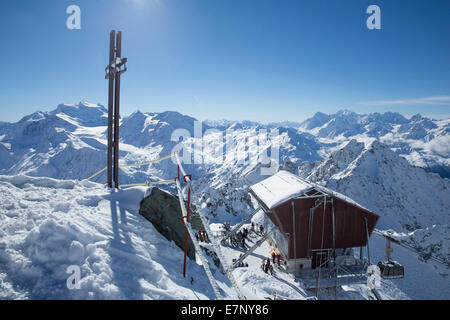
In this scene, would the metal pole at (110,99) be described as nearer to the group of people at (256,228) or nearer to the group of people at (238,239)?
the group of people at (238,239)

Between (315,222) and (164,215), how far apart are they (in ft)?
40.5

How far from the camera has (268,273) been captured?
1903 cm

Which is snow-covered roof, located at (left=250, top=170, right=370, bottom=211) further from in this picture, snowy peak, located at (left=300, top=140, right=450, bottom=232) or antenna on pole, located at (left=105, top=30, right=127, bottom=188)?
snowy peak, located at (left=300, top=140, right=450, bottom=232)

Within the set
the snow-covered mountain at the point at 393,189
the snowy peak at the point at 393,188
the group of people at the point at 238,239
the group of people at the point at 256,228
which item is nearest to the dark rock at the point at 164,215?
the group of people at the point at 238,239

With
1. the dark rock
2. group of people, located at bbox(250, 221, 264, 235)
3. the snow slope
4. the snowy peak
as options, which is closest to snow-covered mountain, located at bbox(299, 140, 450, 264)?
the snowy peak

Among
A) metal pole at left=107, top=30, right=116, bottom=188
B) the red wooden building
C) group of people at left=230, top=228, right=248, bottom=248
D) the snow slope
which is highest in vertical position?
metal pole at left=107, top=30, right=116, bottom=188

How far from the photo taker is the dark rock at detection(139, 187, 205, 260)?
36.9ft

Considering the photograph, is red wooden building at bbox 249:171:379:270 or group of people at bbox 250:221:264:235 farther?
group of people at bbox 250:221:264:235

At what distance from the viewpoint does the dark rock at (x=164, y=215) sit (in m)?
11.2

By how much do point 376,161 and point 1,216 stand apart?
66202mm

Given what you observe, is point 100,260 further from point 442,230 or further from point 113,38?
point 442,230

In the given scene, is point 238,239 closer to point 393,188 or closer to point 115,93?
point 115,93

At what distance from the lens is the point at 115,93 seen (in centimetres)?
1391

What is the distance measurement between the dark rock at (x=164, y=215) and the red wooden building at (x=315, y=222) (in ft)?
26.7
